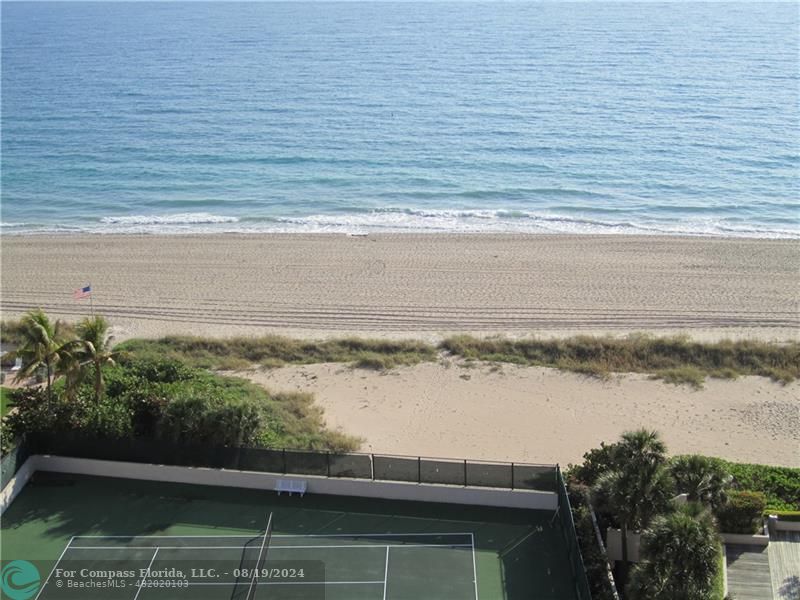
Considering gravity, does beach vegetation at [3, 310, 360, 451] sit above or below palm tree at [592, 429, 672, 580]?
above

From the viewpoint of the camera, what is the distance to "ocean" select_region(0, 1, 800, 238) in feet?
177

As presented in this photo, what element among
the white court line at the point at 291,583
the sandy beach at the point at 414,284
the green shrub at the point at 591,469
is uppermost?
the sandy beach at the point at 414,284

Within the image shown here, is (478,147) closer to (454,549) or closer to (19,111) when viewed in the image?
(19,111)

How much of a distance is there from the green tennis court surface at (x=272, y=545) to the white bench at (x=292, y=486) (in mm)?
217

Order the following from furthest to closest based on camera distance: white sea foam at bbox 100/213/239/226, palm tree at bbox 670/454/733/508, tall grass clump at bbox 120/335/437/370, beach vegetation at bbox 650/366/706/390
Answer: white sea foam at bbox 100/213/239/226
tall grass clump at bbox 120/335/437/370
beach vegetation at bbox 650/366/706/390
palm tree at bbox 670/454/733/508

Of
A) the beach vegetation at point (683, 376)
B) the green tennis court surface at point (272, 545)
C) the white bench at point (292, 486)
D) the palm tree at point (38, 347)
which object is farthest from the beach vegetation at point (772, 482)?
the palm tree at point (38, 347)

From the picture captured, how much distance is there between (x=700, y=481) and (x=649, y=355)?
1296 centimetres

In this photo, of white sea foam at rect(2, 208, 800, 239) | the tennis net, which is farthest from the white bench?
white sea foam at rect(2, 208, 800, 239)

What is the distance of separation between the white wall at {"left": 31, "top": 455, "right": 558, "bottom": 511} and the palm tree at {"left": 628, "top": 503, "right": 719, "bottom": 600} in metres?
5.07

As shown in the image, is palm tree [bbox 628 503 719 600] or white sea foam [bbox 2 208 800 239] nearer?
palm tree [bbox 628 503 719 600]

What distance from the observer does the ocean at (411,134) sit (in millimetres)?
53969

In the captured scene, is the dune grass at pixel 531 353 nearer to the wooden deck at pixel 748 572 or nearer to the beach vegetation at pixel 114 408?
the beach vegetation at pixel 114 408

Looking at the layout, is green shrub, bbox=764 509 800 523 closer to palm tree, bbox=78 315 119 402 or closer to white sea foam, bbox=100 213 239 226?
palm tree, bbox=78 315 119 402

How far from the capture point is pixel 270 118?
250 ft
